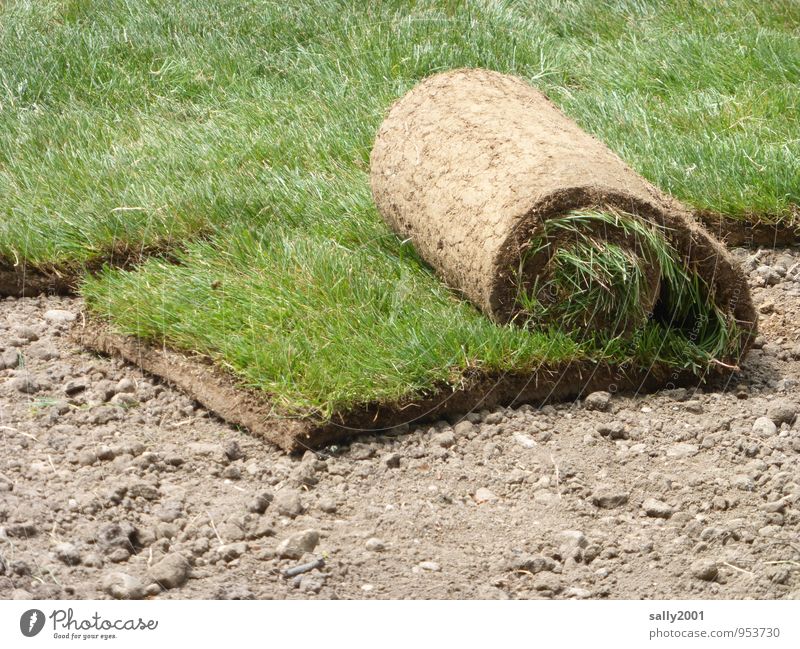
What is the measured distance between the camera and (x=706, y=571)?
294cm

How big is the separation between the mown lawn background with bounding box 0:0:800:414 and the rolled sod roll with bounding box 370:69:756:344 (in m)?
0.16

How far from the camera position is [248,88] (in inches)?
244

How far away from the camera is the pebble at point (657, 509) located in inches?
128

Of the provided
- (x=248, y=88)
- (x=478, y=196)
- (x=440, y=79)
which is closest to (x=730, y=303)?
(x=478, y=196)

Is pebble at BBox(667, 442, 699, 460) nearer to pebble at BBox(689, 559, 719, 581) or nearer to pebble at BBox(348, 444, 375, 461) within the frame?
pebble at BBox(689, 559, 719, 581)

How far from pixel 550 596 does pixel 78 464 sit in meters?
1.50

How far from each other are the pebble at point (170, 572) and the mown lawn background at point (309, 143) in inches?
29.9

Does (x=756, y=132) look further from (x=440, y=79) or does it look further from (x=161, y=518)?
(x=161, y=518)

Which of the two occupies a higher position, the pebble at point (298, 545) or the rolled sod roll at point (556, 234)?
the rolled sod roll at point (556, 234)

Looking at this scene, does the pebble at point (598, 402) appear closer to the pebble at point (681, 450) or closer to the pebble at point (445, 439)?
the pebble at point (681, 450)

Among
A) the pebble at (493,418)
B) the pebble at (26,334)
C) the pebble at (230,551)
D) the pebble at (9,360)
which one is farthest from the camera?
the pebble at (26,334)

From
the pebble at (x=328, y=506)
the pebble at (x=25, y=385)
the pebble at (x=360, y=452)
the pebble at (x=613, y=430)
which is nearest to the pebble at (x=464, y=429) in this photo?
the pebble at (x=360, y=452)

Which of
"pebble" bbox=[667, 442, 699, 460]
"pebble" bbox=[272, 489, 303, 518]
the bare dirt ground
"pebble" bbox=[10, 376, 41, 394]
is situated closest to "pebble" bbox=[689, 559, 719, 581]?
the bare dirt ground

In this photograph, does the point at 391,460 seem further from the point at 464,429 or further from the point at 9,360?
the point at 9,360
